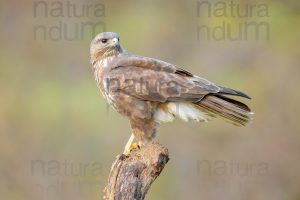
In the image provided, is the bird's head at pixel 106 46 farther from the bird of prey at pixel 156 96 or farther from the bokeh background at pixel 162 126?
A: the bokeh background at pixel 162 126

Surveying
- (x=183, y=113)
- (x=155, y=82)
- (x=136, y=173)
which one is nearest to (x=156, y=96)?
(x=155, y=82)

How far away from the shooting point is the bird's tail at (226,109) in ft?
35.2

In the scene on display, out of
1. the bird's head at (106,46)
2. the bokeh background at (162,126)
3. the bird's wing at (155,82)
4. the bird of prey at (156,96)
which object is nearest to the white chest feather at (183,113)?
the bird of prey at (156,96)

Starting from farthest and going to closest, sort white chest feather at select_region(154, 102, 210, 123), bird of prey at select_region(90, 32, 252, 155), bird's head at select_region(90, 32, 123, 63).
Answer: bird's head at select_region(90, 32, 123, 63) → white chest feather at select_region(154, 102, 210, 123) → bird of prey at select_region(90, 32, 252, 155)

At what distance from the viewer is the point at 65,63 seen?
18.3 meters

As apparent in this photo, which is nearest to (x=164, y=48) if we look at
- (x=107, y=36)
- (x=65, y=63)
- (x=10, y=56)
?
(x=65, y=63)

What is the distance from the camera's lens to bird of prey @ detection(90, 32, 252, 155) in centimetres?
1083

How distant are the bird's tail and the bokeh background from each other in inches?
184

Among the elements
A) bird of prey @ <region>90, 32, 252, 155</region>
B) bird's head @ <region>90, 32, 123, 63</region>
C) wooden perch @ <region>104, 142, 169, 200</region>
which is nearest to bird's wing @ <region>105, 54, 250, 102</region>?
bird of prey @ <region>90, 32, 252, 155</region>

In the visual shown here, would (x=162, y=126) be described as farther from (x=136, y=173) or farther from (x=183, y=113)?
(x=136, y=173)

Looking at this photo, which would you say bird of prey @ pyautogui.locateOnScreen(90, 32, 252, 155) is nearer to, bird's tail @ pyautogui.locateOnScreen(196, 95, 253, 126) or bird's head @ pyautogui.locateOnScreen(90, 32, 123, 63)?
bird's tail @ pyautogui.locateOnScreen(196, 95, 253, 126)

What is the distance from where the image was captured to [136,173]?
9500 mm

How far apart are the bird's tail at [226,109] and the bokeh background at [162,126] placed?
184 inches

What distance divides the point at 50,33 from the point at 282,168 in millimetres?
4800
